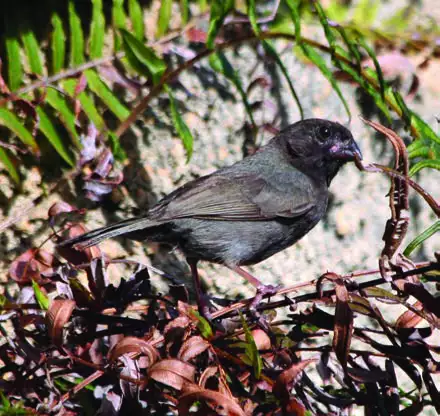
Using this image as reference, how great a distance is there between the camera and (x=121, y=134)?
436cm

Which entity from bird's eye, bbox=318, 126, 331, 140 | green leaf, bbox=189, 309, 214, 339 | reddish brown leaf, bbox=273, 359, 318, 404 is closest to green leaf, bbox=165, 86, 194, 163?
bird's eye, bbox=318, 126, 331, 140

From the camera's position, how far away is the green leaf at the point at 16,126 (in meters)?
3.94

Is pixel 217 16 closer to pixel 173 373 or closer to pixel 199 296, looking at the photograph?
pixel 199 296

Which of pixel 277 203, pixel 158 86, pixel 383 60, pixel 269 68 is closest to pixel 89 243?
pixel 158 86

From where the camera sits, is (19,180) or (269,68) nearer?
(19,180)

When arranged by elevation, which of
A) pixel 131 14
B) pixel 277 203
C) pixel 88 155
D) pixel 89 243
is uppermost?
pixel 131 14

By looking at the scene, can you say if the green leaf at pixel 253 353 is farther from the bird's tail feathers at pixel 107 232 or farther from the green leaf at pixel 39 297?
the bird's tail feathers at pixel 107 232

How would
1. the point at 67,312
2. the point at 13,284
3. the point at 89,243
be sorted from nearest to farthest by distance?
the point at 67,312
the point at 89,243
the point at 13,284

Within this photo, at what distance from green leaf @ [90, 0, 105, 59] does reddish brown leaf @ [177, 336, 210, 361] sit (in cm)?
201

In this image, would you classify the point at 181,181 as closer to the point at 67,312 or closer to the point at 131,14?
the point at 131,14

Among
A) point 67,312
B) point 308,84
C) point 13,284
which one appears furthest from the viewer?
point 308,84

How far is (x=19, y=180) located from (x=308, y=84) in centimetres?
195

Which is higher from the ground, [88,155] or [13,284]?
[88,155]

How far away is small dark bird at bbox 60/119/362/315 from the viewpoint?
4363mm
